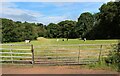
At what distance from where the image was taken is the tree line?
90.3 feet

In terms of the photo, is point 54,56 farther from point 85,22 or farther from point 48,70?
point 85,22

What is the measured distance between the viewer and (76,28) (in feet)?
160

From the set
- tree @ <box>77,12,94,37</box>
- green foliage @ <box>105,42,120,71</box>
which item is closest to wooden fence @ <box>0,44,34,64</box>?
green foliage @ <box>105,42,120,71</box>

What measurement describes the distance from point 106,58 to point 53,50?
2124 mm

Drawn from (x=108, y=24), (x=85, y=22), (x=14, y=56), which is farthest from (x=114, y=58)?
(x=85, y=22)

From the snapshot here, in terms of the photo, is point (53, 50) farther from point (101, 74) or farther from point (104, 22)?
point (104, 22)

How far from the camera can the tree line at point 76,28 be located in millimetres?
27516

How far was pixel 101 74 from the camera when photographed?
8.15 metres

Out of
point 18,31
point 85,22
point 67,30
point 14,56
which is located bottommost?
point 14,56

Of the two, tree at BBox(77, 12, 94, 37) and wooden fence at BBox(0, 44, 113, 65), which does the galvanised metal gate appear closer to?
wooden fence at BBox(0, 44, 113, 65)

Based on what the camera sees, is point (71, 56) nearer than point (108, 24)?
Yes

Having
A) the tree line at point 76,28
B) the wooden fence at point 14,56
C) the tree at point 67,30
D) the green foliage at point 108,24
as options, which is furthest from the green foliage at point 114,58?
the tree at point 67,30

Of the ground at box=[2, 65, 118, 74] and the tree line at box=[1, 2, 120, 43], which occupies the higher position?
the tree line at box=[1, 2, 120, 43]

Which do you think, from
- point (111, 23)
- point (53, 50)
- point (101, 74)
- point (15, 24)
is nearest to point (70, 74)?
point (101, 74)
